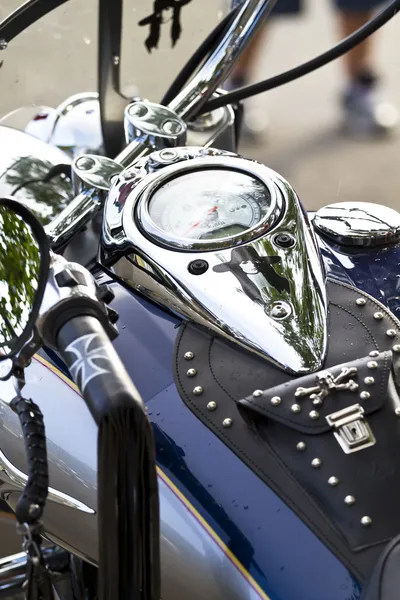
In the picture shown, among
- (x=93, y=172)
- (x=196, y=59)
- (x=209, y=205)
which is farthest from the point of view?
(x=196, y=59)

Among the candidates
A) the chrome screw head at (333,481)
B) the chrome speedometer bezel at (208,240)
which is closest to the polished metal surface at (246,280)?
the chrome speedometer bezel at (208,240)

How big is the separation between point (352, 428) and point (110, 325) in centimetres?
23

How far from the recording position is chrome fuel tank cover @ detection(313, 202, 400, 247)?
955 millimetres

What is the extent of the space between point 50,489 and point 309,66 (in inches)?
32.7

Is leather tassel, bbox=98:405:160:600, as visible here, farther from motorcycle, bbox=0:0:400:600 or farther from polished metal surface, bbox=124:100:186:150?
polished metal surface, bbox=124:100:186:150

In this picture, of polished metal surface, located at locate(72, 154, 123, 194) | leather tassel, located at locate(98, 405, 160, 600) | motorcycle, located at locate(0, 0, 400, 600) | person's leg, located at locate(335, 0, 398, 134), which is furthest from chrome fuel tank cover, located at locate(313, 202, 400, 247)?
person's leg, located at locate(335, 0, 398, 134)

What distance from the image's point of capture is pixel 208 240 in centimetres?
84

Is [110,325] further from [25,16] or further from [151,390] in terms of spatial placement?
[25,16]

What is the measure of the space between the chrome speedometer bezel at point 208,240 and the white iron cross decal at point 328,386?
0.55 ft

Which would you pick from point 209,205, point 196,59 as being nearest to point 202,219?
point 209,205

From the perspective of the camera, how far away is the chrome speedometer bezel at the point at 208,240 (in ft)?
2.75

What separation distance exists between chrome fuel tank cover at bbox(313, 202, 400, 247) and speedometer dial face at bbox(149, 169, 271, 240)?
11 centimetres

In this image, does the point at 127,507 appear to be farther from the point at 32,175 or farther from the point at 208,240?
the point at 32,175

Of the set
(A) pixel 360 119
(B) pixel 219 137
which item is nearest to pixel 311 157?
(A) pixel 360 119
